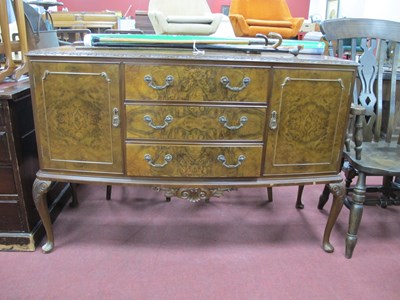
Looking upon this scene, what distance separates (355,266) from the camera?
5.07ft

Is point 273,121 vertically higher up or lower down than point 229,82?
lower down

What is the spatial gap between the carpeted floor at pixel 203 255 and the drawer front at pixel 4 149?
0.45m

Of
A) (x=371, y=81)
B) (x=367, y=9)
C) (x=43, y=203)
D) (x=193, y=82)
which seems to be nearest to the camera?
(x=193, y=82)

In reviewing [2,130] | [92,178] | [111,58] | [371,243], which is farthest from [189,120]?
[371,243]

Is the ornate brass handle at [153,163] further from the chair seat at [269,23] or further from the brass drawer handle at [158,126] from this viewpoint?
the chair seat at [269,23]

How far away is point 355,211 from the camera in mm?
1536

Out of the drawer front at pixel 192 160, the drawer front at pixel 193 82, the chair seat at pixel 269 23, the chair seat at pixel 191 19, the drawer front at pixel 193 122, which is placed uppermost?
the chair seat at pixel 269 23

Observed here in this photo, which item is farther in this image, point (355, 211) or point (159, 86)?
point (355, 211)

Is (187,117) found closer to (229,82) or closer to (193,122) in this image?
(193,122)

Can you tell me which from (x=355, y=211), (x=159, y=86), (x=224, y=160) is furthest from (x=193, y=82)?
(x=355, y=211)

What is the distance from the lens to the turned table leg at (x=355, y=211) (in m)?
1.51

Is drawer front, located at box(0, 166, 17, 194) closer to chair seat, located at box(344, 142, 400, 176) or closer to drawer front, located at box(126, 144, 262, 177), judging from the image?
drawer front, located at box(126, 144, 262, 177)

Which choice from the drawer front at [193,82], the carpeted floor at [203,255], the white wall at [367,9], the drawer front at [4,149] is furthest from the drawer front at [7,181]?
the white wall at [367,9]

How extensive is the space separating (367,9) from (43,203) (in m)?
5.27
